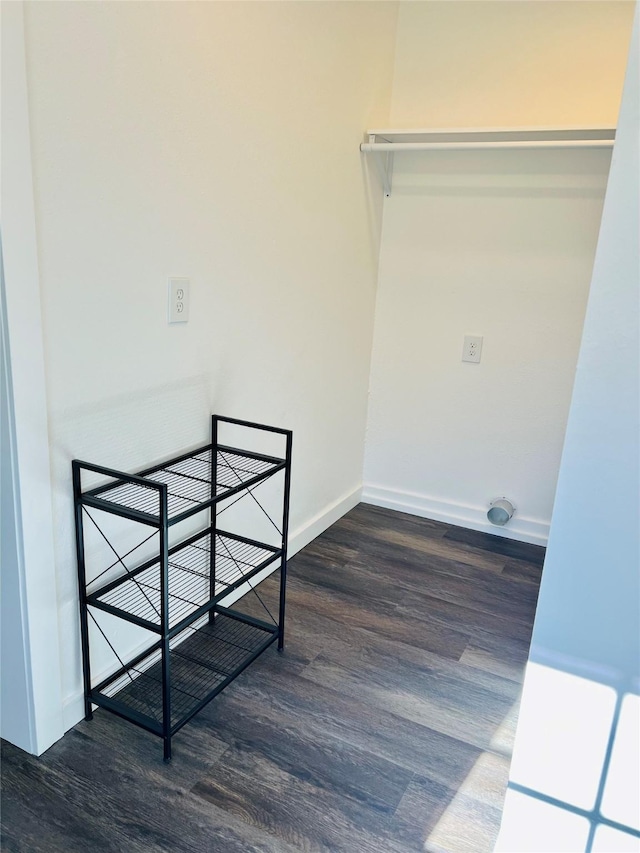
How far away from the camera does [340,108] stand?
2445 mm

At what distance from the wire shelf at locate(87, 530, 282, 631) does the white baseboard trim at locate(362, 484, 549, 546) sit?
1073mm

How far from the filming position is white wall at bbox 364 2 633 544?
2.59m

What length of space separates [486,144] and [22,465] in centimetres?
204

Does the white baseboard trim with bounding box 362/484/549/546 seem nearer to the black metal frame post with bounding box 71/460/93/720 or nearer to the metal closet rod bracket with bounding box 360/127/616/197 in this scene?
the metal closet rod bracket with bounding box 360/127/616/197

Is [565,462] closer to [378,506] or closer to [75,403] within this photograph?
[75,403]


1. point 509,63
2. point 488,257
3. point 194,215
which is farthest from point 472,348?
point 194,215

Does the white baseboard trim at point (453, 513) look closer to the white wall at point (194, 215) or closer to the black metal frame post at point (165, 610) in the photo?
the white wall at point (194, 215)

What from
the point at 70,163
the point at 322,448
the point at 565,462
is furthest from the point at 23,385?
the point at 322,448

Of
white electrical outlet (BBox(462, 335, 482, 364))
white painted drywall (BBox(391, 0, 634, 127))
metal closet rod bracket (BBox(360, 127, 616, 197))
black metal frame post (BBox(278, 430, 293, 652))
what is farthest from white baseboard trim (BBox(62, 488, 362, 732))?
white painted drywall (BBox(391, 0, 634, 127))

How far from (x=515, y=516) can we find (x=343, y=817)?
1805 mm

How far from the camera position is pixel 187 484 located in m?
1.89

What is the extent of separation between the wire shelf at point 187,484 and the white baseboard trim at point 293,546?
0.46 meters

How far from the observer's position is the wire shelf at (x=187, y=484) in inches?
61.9

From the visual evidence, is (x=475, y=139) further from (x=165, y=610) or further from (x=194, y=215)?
(x=165, y=610)
